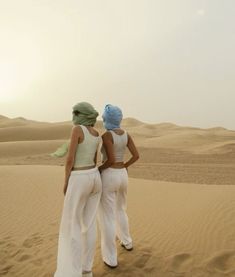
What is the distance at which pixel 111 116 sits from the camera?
511cm

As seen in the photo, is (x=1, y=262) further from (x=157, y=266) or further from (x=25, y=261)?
(x=157, y=266)

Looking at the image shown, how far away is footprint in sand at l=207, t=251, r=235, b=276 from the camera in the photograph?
526cm

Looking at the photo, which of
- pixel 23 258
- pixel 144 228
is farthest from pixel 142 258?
pixel 23 258

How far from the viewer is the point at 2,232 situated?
7.78 m

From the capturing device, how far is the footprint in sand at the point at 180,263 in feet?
17.5

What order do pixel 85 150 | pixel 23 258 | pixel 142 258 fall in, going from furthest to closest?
1. pixel 23 258
2. pixel 142 258
3. pixel 85 150

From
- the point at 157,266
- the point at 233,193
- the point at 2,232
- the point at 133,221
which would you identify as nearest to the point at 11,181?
the point at 2,232

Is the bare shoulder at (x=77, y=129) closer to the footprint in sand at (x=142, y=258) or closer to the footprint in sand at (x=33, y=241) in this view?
the footprint in sand at (x=142, y=258)

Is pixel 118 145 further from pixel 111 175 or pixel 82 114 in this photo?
pixel 82 114

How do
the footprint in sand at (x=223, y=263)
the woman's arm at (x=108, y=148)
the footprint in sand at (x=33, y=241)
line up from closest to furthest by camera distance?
the woman's arm at (x=108, y=148) < the footprint in sand at (x=223, y=263) < the footprint in sand at (x=33, y=241)

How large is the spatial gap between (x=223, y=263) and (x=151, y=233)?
5.15ft

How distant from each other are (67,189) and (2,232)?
377 centimetres

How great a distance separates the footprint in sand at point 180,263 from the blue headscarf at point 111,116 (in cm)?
212

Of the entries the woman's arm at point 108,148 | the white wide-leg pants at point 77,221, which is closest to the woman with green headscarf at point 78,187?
the white wide-leg pants at point 77,221
